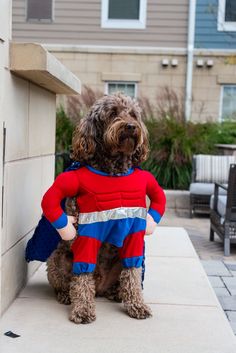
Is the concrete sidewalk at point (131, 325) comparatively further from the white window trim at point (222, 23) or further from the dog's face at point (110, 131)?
the white window trim at point (222, 23)

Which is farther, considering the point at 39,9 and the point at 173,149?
the point at 173,149

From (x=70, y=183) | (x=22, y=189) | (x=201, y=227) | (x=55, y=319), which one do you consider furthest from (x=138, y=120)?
(x=201, y=227)

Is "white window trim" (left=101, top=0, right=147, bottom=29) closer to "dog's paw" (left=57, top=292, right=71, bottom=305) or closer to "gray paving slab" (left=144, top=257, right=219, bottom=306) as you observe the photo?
"gray paving slab" (left=144, top=257, right=219, bottom=306)

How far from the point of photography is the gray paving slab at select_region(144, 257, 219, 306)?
2971mm

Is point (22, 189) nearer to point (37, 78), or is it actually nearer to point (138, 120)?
point (37, 78)

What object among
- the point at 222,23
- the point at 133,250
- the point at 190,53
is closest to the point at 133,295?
the point at 133,250

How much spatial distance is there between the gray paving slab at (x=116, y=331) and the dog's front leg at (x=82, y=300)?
4 centimetres

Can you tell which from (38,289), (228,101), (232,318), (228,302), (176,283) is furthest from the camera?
(228,101)

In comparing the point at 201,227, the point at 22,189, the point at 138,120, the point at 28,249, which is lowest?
the point at 201,227

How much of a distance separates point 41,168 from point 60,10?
10.5 metres

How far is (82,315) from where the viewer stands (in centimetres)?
251

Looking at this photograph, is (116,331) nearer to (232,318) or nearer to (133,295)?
(133,295)

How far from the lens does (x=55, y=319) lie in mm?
2564

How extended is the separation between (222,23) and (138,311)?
11.7 meters
